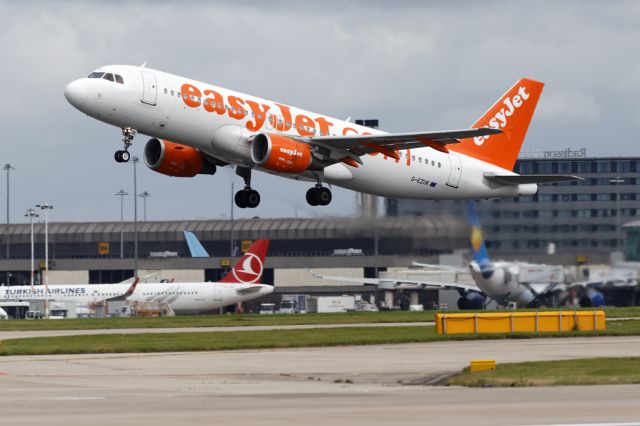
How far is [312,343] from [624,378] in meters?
20.9

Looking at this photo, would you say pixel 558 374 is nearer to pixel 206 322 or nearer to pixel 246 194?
pixel 246 194

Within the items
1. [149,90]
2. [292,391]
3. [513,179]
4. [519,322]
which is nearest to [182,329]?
[513,179]

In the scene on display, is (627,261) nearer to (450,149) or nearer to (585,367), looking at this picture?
(450,149)

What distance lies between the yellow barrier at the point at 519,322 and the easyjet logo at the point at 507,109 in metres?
12.2

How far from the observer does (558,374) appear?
35.1 m

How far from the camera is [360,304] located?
386 ft

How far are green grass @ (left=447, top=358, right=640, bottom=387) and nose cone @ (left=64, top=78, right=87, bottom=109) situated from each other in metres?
21.3

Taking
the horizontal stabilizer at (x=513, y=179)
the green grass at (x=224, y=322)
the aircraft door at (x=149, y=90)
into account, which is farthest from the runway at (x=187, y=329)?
the aircraft door at (x=149, y=90)


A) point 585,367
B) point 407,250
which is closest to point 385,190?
point 407,250

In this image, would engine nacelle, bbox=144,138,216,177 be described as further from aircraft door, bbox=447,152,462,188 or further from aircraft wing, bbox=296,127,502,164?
aircraft door, bbox=447,152,462,188

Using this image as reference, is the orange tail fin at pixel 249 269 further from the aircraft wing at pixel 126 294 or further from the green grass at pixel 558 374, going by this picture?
the green grass at pixel 558 374

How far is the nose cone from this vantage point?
50719 mm

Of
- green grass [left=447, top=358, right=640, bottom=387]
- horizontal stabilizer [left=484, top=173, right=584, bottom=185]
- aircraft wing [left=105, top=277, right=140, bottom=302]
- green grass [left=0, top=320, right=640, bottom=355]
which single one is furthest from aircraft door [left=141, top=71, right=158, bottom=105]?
aircraft wing [left=105, top=277, right=140, bottom=302]

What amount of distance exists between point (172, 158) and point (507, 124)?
19671 mm
